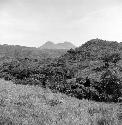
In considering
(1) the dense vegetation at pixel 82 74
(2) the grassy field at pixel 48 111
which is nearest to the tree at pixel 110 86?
(1) the dense vegetation at pixel 82 74

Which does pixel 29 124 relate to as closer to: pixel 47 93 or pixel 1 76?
pixel 47 93

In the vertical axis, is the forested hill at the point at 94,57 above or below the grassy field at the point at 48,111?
above

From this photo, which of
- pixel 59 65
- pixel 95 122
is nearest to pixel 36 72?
pixel 59 65

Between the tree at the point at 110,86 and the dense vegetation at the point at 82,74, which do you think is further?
the dense vegetation at the point at 82,74

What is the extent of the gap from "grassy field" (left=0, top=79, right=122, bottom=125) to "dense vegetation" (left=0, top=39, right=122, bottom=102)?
182cm

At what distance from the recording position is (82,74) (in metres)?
18.1

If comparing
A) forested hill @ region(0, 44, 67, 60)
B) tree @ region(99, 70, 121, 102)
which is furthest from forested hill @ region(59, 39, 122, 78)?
forested hill @ region(0, 44, 67, 60)

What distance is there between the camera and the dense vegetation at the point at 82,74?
50.4 ft

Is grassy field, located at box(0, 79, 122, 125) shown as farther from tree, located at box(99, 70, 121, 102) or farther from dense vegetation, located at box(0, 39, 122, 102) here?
dense vegetation, located at box(0, 39, 122, 102)

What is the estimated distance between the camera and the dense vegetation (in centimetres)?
1536

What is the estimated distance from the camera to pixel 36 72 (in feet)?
66.3

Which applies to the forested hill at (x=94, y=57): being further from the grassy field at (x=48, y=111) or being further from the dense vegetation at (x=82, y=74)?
the grassy field at (x=48, y=111)

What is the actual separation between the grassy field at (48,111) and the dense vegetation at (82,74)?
1821mm

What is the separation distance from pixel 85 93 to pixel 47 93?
216cm
